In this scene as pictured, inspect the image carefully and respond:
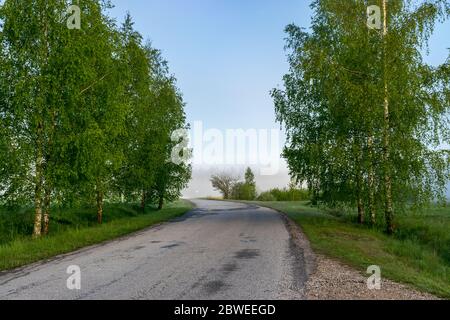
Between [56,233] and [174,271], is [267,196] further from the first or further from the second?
[174,271]

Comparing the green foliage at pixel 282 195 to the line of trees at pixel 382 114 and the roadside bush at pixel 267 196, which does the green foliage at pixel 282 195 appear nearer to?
the roadside bush at pixel 267 196

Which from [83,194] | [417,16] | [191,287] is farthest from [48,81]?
[417,16]

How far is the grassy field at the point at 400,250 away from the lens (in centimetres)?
997

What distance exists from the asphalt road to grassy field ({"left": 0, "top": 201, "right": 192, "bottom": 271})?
3.08 ft

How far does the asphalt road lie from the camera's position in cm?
796

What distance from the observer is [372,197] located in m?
18.5

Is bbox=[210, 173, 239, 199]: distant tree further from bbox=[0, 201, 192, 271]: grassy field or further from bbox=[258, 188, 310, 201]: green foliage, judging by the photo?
bbox=[0, 201, 192, 271]: grassy field

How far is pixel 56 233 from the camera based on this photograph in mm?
17844

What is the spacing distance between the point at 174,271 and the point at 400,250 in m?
9.47

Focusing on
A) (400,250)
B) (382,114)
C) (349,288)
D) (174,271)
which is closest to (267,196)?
(382,114)

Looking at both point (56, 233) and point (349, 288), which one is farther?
point (56, 233)

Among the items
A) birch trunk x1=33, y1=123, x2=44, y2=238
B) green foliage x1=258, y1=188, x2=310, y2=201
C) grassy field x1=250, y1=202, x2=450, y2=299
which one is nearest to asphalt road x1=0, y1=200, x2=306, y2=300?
grassy field x1=250, y1=202, x2=450, y2=299
